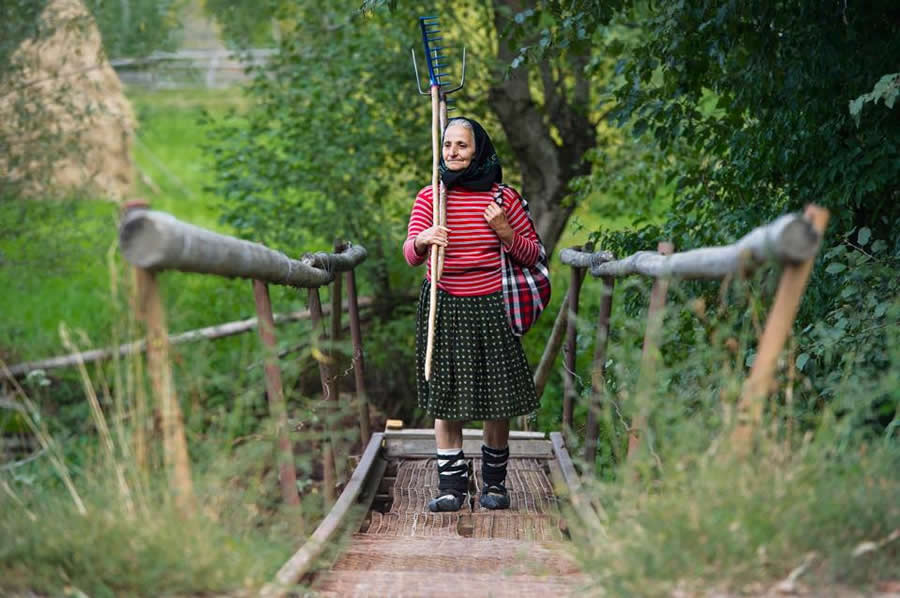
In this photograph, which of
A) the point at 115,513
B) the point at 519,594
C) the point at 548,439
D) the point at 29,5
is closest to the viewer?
the point at 115,513

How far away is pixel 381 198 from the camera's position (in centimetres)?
1045

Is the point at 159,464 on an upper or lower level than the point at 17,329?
upper

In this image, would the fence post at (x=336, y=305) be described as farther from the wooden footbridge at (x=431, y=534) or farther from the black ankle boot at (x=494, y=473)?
the black ankle boot at (x=494, y=473)

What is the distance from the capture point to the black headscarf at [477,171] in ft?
15.0

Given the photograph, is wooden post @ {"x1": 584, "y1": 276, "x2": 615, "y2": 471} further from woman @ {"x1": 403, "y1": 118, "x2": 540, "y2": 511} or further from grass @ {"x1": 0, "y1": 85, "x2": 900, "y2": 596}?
grass @ {"x1": 0, "y1": 85, "x2": 900, "y2": 596}

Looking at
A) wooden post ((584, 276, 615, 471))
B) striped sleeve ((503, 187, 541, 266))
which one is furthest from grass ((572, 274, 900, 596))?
striped sleeve ((503, 187, 541, 266))

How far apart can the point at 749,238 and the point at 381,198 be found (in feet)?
26.1

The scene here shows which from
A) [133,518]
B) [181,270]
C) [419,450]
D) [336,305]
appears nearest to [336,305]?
[336,305]

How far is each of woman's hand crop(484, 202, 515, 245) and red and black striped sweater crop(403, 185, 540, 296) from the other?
64 millimetres

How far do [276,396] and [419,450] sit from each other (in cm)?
257

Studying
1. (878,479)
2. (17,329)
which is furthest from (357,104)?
(878,479)

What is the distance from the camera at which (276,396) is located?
3.36m

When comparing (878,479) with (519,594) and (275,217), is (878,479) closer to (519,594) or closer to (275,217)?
(519,594)

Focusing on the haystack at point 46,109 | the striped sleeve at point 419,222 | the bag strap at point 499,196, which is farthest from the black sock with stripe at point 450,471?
the haystack at point 46,109
